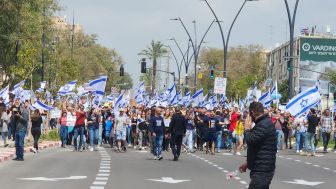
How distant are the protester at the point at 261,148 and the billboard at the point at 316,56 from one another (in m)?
118

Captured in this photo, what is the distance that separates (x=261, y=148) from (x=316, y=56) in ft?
402

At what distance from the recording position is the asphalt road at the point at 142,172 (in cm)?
1834

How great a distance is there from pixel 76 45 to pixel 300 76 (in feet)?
156

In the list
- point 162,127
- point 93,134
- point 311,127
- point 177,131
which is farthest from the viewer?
point 93,134

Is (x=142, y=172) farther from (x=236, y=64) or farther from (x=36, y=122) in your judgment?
(x=236, y=64)

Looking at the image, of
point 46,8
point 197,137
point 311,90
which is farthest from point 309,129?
point 46,8

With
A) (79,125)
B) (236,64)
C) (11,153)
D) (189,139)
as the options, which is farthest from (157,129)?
(236,64)

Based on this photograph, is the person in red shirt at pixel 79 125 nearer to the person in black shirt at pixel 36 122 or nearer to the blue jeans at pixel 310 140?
the person in black shirt at pixel 36 122

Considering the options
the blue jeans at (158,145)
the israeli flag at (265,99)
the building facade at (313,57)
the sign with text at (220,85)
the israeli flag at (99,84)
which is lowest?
the blue jeans at (158,145)

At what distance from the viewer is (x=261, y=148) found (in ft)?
36.2

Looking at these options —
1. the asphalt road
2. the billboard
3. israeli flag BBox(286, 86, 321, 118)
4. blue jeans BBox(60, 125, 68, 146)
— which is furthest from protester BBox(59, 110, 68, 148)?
the billboard

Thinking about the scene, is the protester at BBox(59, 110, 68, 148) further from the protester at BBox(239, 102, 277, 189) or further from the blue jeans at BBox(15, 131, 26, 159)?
the protester at BBox(239, 102, 277, 189)

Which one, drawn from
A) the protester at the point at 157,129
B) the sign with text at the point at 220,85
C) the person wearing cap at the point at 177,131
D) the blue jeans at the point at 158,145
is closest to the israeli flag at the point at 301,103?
the person wearing cap at the point at 177,131

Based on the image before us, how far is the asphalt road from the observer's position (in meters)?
18.3
